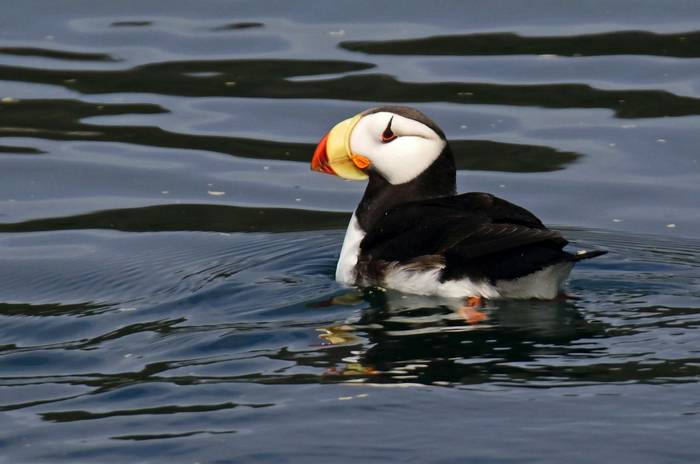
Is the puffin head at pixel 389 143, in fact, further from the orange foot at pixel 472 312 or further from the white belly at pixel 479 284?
the orange foot at pixel 472 312

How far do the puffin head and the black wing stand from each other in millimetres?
395

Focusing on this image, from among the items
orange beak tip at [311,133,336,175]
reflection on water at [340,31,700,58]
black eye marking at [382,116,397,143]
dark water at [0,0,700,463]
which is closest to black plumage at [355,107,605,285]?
black eye marking at [382,116,397,143]

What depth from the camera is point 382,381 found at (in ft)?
21.4

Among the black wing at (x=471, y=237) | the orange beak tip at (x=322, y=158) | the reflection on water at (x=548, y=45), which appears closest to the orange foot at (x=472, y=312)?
the black wing at (x=471, y=237)

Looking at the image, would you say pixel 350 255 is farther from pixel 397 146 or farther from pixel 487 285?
pixel 487 285

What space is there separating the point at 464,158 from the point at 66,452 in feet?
17.9

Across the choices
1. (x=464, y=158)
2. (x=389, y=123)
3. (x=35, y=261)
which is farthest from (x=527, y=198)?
(x=35, y=261)

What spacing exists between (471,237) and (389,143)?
43.3 inches

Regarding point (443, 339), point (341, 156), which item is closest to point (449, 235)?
point (443, 339)

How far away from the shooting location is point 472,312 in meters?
7.45

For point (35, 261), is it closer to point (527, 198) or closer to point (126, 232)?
point (126, 232)

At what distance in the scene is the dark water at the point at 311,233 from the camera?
19.7 feet

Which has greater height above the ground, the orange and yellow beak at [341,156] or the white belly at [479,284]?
the orange and yellow beak at [341,156]

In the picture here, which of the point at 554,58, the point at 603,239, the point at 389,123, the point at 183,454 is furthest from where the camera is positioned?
the point at 554,58
